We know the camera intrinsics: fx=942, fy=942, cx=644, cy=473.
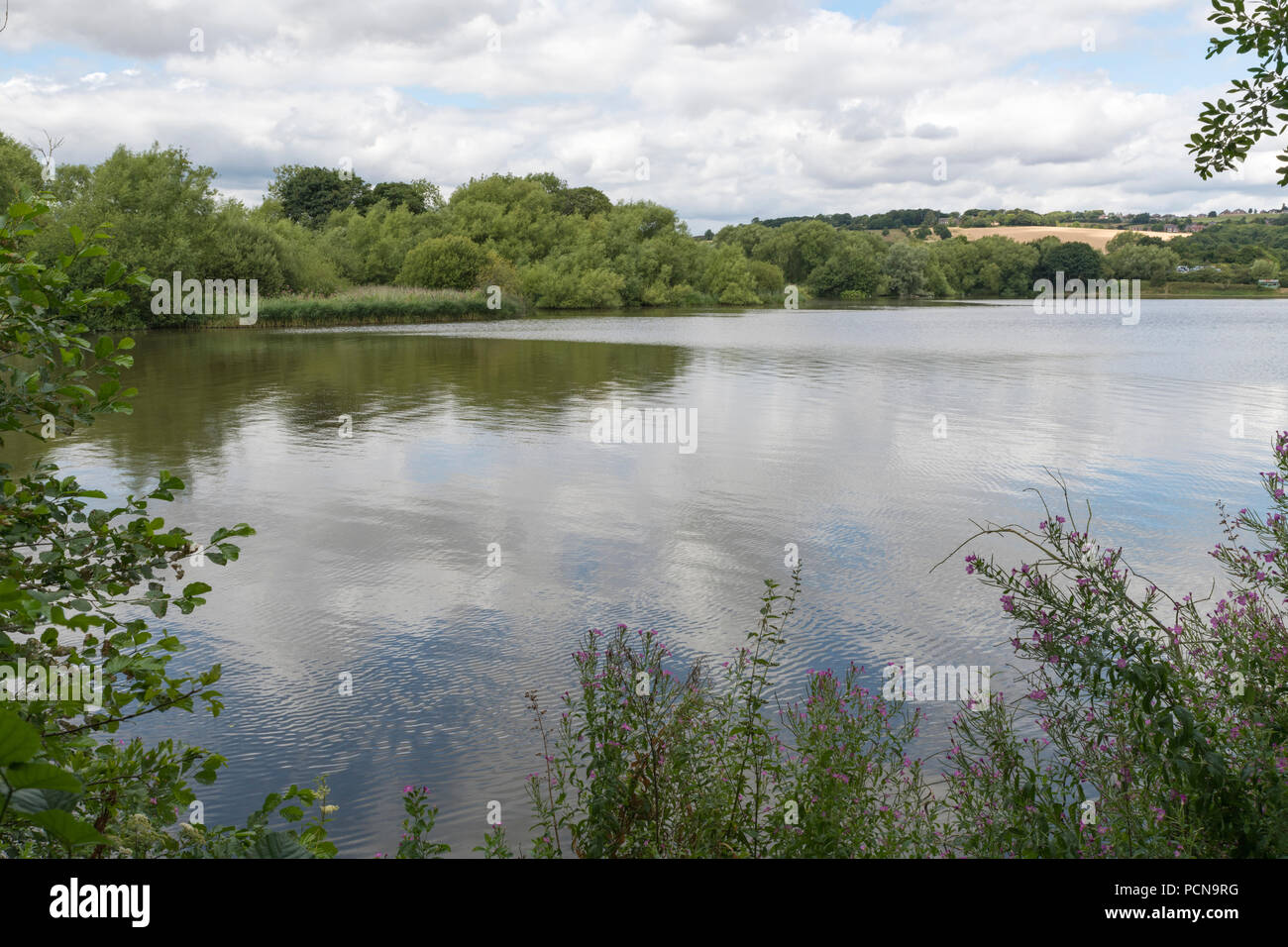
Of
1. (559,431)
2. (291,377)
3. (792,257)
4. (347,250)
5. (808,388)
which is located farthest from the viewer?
(792,257)

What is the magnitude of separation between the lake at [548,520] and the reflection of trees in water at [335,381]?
0.17 meters

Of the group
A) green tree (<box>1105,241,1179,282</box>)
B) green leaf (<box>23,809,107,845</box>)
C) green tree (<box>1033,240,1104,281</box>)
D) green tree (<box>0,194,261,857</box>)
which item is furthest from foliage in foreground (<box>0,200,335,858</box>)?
green tree (<box>1033,240,1104,281</box>)

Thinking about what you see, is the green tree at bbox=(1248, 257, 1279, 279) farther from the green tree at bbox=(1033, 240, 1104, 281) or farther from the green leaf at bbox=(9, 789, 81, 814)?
the green leaf at bbox=(9, 789, 81, 814)

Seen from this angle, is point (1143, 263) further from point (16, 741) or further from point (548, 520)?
point (16, 741)

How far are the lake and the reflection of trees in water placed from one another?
0.17 m

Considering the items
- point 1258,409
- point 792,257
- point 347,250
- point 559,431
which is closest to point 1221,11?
point 559,431

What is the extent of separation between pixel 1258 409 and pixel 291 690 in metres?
19.4

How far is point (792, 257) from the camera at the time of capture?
118000mm

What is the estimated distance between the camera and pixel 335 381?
24.1 meters

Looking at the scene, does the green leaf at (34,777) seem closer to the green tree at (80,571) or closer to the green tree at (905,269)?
the green tree at (80,571)

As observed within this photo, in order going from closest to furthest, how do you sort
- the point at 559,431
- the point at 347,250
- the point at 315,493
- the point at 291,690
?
the point at 291,690, the point at 315,493, the point at 559,431, the point at 347,250

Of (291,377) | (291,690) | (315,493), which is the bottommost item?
(291,690)

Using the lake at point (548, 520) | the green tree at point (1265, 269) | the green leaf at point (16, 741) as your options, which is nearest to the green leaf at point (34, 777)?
the green leaf at point (16, 741)
